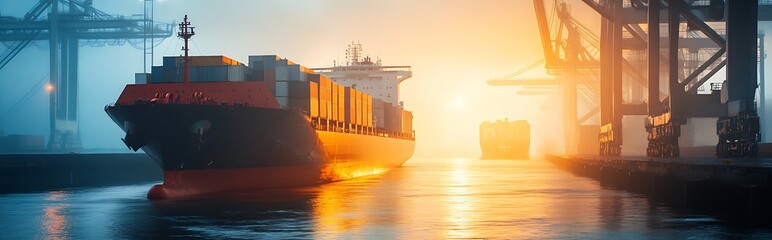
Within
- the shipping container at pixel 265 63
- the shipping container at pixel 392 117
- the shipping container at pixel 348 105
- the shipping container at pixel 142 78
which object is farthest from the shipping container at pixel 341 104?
the shipping container at pixel 392 117

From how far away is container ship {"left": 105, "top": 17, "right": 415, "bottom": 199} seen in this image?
29.6 meters

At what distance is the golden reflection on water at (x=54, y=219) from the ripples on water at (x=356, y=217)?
22mm

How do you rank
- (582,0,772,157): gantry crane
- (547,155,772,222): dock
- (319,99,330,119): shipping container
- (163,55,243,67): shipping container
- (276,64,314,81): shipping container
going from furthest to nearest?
1. (319,99,330,119): shipping container
2. (276,64,314,81): shipping container
3. (163,55,243,67): shipping container
4. (582,0,772,157): gantry crane
5. (547,155,772,222): dock

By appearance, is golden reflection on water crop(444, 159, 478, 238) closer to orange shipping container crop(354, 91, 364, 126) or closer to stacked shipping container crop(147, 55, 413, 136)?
stacked shipping container crop(147, 55, 413, 136)

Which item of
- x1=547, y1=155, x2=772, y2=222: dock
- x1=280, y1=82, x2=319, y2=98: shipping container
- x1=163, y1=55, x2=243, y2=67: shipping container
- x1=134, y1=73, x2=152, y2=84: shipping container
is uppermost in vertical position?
x1=163, y1=55, x2=243, y2=67: shipping container

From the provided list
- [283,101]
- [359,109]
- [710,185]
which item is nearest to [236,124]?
[283,101]

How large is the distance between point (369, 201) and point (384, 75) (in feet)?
172

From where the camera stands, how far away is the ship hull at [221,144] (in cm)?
2952

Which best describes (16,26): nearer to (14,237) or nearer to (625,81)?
(625,81)

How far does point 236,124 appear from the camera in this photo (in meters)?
31.3

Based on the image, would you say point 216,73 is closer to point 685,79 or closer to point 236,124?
point 236,124

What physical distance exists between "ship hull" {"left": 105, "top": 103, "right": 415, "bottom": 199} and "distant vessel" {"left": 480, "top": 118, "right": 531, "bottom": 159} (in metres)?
88.7

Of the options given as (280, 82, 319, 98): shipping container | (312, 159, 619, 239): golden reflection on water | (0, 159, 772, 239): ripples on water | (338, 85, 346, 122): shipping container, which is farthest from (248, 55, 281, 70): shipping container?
(0, 159, 772, 239): ripples on water

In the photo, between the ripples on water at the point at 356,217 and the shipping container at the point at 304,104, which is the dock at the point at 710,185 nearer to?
the ripples on water at the point at 356,217
